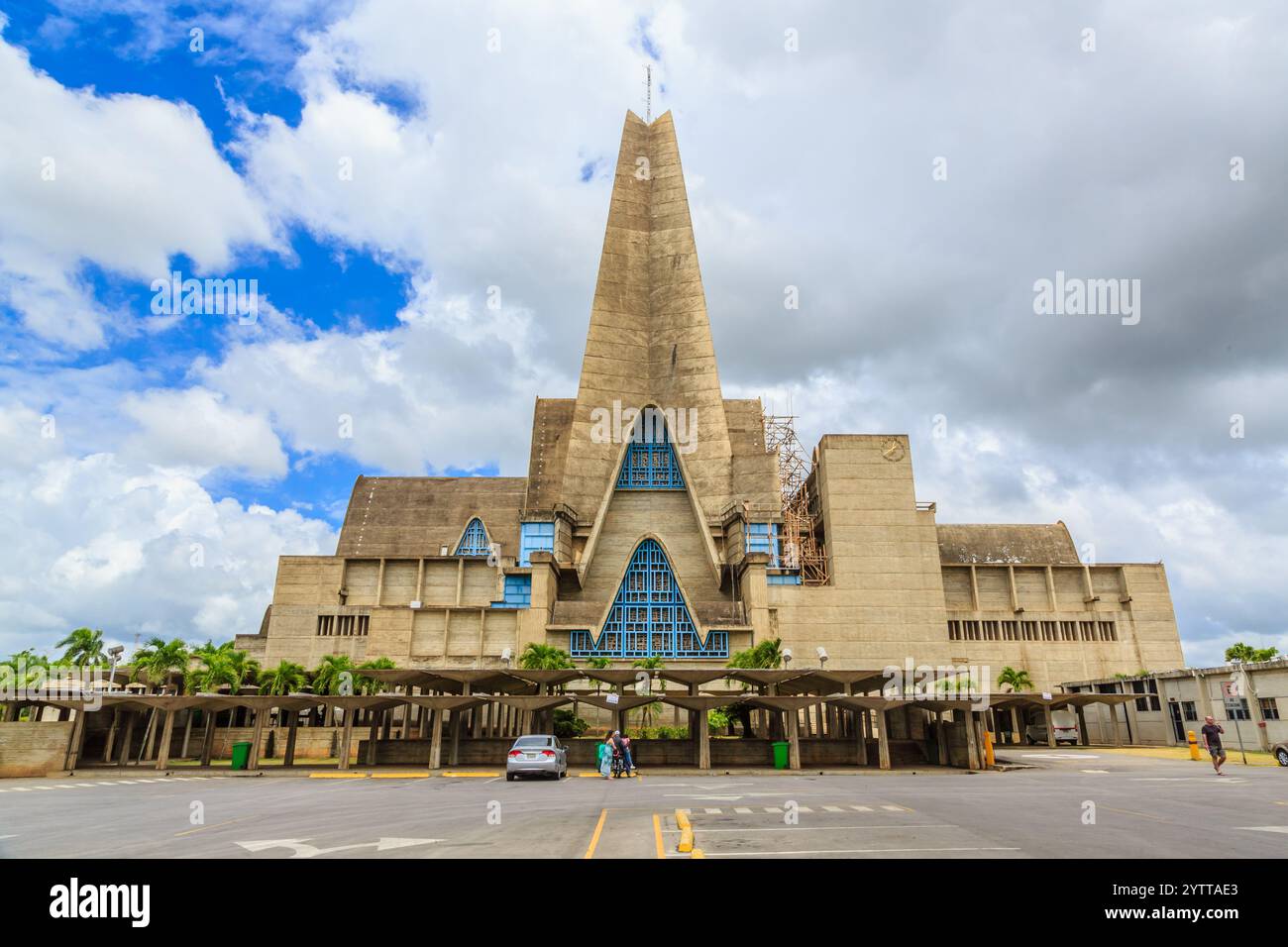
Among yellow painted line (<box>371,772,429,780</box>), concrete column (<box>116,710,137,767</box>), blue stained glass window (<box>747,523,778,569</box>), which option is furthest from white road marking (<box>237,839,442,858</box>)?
blue stained glass window (<box>747,523,778,569</box>)

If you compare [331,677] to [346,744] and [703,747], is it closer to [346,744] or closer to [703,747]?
[346,744]

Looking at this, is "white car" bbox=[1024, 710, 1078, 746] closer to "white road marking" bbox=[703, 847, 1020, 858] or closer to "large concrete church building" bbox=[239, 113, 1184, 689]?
"large concrete church building" bbox=[239, 113, 1184, 689]

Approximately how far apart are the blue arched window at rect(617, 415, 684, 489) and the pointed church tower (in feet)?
4.04

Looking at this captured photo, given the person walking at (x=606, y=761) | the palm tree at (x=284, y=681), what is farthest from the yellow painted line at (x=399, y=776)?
the palm tree at (x=284, y=681)

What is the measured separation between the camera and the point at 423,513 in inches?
2820

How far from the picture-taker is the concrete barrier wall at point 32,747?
29.1m

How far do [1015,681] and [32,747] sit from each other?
58344 millimetres

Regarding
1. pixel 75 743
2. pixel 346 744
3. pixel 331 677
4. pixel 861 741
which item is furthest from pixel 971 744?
pixel 75 743

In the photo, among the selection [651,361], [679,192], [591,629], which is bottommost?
[591,629]
